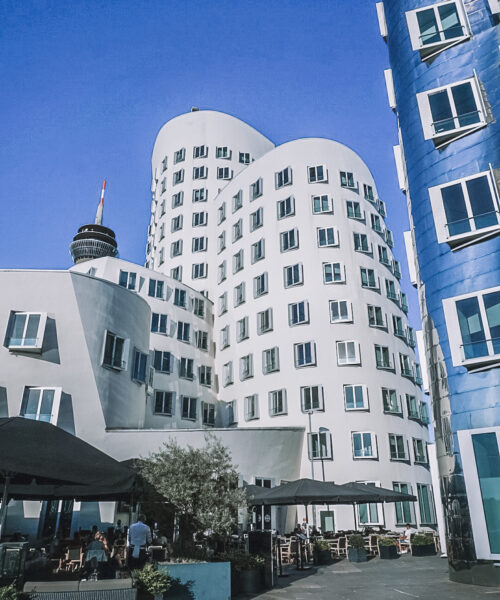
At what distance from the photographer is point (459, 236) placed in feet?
53.9

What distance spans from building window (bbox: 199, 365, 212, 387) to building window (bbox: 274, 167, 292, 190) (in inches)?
662

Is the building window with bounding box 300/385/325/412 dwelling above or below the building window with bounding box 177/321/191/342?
below

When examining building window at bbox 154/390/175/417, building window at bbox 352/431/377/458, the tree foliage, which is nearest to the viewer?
the tree foliage

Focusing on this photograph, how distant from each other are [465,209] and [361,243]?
2379cm

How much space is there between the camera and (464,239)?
1648 centimetres

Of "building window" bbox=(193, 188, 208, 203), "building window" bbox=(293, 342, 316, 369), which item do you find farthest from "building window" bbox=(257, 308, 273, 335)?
"building window" bbox=(193, 188, 208, 203)

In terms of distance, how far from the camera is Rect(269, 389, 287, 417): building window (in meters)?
36.1

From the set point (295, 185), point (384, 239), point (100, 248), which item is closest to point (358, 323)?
point (384, 239)

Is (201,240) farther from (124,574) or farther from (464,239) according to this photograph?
(124,574)

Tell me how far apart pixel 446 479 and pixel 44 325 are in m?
18.4

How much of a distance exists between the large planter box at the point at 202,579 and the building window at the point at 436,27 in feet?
62.5

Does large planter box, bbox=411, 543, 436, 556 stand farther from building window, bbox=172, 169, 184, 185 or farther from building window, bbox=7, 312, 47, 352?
building window, bbox=172, 169, 184, 185

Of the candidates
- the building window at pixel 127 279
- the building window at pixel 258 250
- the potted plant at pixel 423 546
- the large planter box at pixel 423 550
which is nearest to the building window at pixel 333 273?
the building window at pixel 258 250

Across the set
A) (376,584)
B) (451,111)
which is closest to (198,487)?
(376,584)
